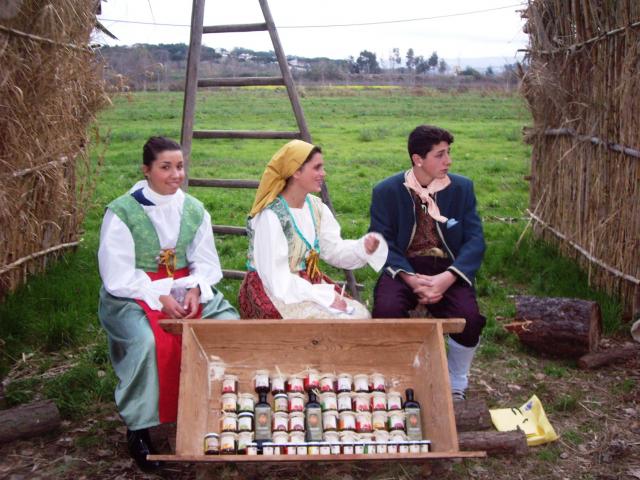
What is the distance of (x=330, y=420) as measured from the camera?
11.2 ft

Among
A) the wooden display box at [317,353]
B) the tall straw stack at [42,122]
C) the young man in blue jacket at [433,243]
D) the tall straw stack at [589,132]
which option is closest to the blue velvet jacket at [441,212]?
the young man in blue jacket at [433,243]

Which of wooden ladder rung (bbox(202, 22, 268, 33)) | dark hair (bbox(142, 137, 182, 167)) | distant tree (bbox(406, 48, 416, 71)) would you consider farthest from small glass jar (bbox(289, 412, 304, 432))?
distant tree (bbox(406, 48, 416, 71))

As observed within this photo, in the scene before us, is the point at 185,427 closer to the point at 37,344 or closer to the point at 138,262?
the point at 138,262

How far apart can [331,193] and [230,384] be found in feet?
22.1

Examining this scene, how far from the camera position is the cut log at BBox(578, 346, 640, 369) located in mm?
4695

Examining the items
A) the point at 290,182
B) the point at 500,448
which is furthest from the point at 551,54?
the point at 500,448

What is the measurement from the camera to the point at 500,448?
3.64 meters

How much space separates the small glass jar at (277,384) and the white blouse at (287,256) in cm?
42

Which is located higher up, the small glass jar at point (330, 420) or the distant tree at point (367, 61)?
the distant tree at point (367, 61)

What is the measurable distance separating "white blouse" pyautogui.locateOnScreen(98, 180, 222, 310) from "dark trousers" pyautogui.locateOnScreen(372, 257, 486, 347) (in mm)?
897

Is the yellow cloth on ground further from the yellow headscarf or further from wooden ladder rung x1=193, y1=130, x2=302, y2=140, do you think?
wooden ladder rung x1=193, y1=130, x2=302, y2=140

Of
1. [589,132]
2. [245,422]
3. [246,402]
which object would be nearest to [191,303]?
[246,402]

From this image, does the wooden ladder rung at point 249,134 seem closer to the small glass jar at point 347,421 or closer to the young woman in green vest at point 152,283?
the young woman in green vest at point 152,283

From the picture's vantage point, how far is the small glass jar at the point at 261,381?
3.52 m
